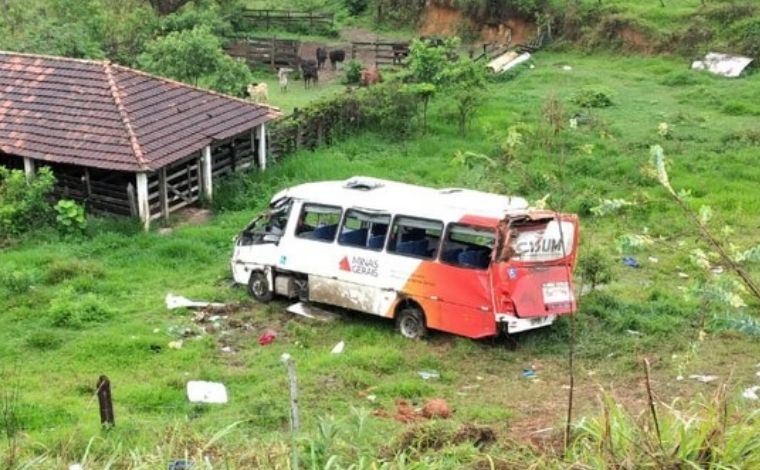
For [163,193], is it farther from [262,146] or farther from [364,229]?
[364,229]

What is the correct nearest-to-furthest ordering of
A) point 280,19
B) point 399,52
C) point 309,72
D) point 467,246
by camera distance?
point 467,246, point 309,72, point 399,52, point 280,19

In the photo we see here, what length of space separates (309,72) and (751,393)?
2007 centimetres

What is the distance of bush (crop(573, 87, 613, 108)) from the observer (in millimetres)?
25094

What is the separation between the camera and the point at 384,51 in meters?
32.8

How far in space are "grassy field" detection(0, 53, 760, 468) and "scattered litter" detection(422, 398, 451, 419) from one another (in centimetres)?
13

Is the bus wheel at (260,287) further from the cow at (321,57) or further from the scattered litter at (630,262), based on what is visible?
the cow at (321,57)

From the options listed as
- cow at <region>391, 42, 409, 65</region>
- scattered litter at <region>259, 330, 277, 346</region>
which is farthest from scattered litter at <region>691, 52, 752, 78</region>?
scattered litter at <region>259, 330, 277, 346</region>

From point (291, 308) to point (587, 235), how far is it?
5.35 m

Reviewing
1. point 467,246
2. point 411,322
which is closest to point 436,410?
point 411,322

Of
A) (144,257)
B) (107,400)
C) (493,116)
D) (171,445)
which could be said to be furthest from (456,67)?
(171,445)

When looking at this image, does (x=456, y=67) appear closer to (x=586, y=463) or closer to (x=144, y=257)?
(x=144, y=257)

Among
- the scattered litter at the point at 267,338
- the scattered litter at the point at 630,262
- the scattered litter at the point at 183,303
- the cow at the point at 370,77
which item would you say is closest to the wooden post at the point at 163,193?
the scattered litter at the point at 183,303

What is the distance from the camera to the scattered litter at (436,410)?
10578mm

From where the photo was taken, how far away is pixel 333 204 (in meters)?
14.1
